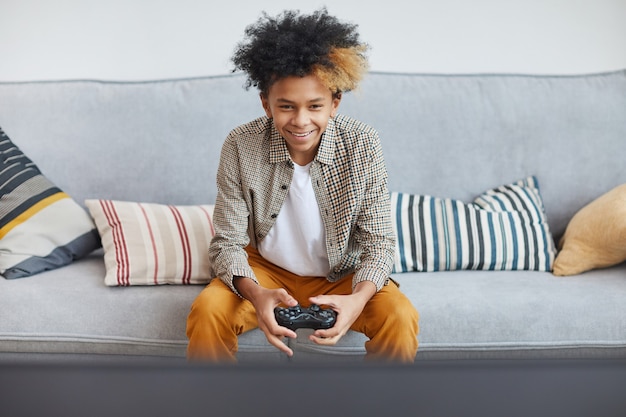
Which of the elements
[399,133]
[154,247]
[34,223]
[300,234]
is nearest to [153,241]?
[154,247]

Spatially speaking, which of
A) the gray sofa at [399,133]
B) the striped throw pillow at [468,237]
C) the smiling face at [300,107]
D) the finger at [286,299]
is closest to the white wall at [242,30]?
the gray sofa at [399,133]

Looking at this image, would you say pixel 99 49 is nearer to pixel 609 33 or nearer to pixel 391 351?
pixel 391 351

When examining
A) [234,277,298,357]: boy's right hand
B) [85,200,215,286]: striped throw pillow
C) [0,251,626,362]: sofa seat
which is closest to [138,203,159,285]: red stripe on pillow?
[85,200,215,286]: striped throw pillow

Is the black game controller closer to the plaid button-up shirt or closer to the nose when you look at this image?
the plaid button-up shirt

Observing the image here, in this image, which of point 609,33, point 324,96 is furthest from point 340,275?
point 609,33

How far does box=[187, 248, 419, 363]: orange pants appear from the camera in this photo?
5.15ft

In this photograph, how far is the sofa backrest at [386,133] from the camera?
2.25 meters

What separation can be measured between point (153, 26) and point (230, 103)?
0.52 metres

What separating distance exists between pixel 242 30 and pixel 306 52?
3.64 feet

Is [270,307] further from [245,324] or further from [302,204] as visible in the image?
[302,204]

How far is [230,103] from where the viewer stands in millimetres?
2295

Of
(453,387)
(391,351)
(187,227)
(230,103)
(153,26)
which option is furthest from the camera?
(153,26)

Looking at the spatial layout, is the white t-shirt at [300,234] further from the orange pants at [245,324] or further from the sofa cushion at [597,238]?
the sofa cushion at [597,238]

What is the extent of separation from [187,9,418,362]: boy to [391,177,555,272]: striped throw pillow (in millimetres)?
383
